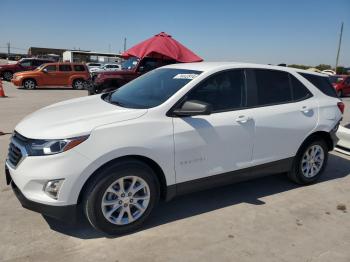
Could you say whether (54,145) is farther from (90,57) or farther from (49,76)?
(90,57)

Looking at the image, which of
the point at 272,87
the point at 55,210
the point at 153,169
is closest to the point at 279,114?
the point at 272,87

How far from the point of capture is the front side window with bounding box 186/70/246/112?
3.91m

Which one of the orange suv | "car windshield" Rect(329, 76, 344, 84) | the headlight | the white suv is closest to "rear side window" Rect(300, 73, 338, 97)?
the white suv

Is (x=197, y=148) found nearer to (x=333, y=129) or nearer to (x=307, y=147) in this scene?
(x=307, y=147)

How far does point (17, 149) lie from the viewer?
11.0 ft

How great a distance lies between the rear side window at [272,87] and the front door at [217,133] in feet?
0.86

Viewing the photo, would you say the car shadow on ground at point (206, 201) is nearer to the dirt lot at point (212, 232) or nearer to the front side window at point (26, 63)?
the dirt lot at point (212, 232)

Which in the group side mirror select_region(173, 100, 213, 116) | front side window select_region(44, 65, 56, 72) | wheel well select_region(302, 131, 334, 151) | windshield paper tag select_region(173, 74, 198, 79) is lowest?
wheel well select_region(302, 131, 334, 151)

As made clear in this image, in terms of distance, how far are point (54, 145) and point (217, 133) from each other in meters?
1.69

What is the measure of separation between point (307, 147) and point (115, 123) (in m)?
2.88

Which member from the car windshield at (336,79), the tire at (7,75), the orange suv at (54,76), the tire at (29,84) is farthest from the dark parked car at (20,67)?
the car windshield at (336,79)

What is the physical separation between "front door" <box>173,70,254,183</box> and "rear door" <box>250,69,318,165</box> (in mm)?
193

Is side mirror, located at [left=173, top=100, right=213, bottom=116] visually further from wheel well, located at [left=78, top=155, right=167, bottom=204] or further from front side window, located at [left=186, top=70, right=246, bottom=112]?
wheel well, located at [left=78, top=155, right=167, bottom=204]

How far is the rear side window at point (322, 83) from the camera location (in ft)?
16.5
